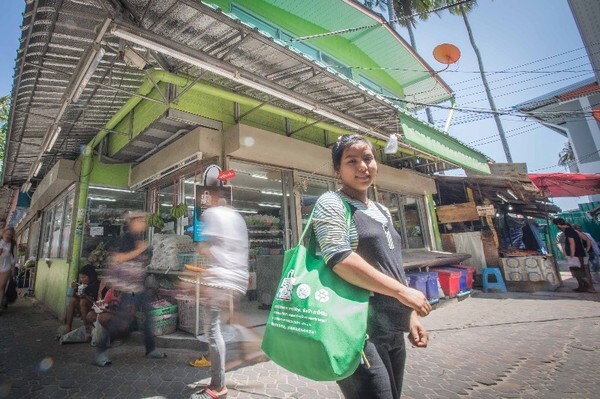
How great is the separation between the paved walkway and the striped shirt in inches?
108

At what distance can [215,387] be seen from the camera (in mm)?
3082

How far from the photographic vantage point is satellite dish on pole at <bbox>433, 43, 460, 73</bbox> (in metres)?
7.48

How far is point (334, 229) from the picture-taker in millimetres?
1359

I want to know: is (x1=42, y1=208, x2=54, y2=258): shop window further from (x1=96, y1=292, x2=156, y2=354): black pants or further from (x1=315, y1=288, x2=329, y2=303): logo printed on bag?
(x1=315, y1=288, x2=329, y2=303): logo printed on bag

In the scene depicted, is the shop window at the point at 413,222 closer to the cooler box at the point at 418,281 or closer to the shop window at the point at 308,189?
the cooler box at the point at 418,281

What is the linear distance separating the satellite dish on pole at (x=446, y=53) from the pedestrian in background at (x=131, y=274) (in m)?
7.92

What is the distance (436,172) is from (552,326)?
311 inches

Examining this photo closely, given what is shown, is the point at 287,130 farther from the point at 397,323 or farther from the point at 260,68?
the point at 397,323

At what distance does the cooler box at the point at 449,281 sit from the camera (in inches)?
336

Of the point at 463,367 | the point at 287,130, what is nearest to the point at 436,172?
the point at 287,130

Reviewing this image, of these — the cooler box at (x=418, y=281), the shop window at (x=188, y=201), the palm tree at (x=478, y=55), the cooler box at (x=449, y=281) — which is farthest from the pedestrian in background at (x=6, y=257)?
the palm tree at (x=478, y=55)

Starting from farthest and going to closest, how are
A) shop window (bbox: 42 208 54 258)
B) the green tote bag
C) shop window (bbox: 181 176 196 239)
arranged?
shop window (bbox: 42 208 54 258) → shop window (bbox: 181 176 196 239) → the green tote bag

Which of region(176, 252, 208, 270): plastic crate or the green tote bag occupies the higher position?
region(176, 252, 208, 270): plastic crate

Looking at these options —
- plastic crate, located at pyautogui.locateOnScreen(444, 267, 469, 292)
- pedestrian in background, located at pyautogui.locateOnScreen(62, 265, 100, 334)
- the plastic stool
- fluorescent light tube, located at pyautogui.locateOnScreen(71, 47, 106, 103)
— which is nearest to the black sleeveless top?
fluorescent light tube, located at pyautogui.locateOnScreen(71, 47, 106, 103)
